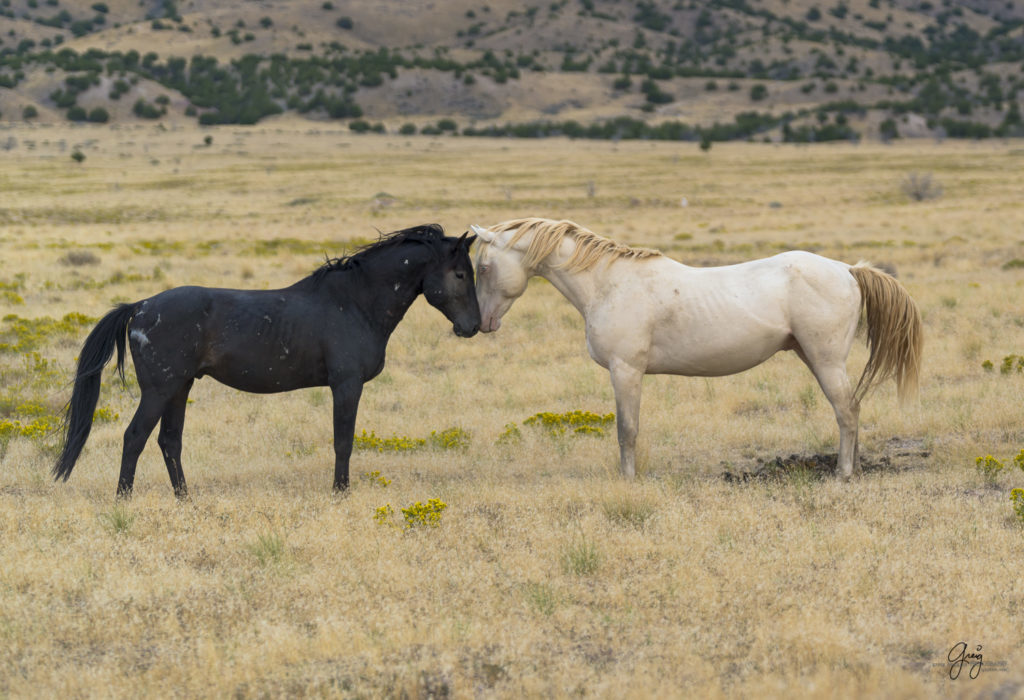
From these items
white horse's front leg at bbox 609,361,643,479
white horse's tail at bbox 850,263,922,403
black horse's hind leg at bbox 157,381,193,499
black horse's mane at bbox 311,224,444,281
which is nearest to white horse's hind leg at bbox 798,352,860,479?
white horse's tail at bbox 850,263,922,403

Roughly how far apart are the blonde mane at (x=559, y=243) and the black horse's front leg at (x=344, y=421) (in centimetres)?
173

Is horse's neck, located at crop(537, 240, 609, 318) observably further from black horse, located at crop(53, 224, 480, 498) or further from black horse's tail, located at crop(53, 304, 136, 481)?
black horse's tail, located at crop(53, 304, 136, 481)

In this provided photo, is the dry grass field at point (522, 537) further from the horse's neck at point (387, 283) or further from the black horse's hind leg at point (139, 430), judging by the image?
the horse's neck at point (387, 283)

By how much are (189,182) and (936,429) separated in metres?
46.5

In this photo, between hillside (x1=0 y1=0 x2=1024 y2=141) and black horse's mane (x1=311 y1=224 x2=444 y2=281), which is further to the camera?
hillside (x1=0 y1=0 x2=1024 y2=141)

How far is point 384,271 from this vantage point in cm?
759

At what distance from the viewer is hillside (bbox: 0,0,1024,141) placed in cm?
9538

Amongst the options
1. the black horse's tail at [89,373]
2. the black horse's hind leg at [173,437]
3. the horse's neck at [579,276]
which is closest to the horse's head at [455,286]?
the horse's neck at [579,276]

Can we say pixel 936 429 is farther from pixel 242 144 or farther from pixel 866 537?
pixel 242 144

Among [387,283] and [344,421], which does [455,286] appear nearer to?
[387,283]

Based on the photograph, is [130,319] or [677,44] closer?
[130,319]

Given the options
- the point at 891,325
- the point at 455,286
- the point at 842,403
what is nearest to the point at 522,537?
the point at 455,286

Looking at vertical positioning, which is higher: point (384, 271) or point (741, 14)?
point (741, 14)

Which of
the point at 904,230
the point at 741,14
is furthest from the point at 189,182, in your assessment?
the point at 741,14
